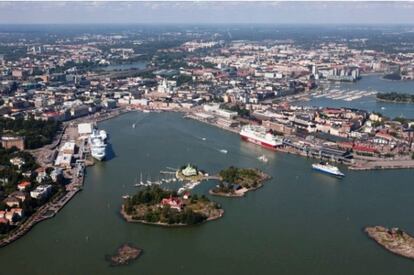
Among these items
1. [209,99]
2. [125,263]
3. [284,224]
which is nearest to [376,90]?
[209,99]

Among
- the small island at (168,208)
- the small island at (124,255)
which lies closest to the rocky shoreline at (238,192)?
the small island at (168,208)

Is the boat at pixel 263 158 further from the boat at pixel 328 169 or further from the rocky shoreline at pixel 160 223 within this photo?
the rocky shoreline at pixel 160 223

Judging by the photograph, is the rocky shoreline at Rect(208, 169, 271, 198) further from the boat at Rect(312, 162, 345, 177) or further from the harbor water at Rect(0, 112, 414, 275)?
the boat at Rect(312, 162, 345, 177)

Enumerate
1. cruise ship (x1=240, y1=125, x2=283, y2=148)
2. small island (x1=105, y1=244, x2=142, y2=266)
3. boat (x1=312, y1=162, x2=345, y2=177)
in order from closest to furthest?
small island (x1=105, y1=244, x2=142, y2=266) < boat (x1=312, y1=162, x2=345, y2=177) < cruise ship (x1=240, y1=125, x2=283, y2=148)

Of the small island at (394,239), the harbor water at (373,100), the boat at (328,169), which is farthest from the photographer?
the harbor water at (373,100)

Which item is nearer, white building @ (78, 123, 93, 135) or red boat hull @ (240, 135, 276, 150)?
red boat hull @ (240, 135, 276, 150)

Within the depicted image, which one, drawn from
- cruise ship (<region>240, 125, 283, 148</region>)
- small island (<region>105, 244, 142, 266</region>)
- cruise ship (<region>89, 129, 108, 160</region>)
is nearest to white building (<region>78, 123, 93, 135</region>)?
cruise ship (<region>89, 129, 108, 160</region>)

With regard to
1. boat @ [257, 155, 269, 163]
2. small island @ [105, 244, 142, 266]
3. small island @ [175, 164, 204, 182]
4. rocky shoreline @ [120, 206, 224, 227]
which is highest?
small island @ [175, 164, 204, 182]
